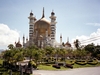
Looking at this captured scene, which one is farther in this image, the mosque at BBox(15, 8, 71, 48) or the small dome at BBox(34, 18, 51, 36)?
the small dome at BBox(34, 18, 51, 36)

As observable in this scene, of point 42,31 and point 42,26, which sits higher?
point 42,26

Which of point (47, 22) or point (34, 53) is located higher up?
point (47, 22)

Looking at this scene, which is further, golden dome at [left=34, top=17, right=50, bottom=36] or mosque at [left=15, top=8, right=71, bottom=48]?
golden dome at [left=34, top=17, right=50, bottom=36]

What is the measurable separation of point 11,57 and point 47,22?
5191cm

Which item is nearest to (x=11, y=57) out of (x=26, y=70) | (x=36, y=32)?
(x=26, y=70)

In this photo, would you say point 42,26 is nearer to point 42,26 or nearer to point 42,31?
point 42,26

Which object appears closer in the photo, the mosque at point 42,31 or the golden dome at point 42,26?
the mosque at point 42,31

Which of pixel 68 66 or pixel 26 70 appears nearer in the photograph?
pixel 26 70

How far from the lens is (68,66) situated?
40.9m

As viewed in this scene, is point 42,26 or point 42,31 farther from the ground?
point 42,26

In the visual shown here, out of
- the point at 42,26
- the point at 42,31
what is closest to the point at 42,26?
the point at 42,26

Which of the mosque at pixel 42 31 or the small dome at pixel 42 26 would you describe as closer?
the mosque at pixel 42 31

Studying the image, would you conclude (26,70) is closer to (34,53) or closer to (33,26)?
(34,53)

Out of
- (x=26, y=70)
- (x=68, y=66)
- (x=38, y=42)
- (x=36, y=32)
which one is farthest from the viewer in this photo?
(x=36, y=32)
